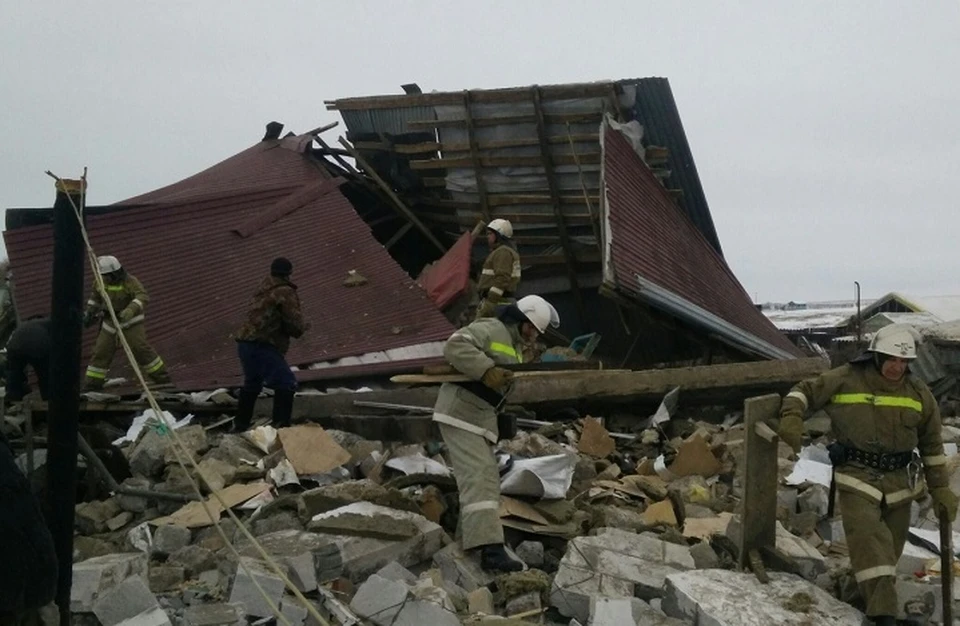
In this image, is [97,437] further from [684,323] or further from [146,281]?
[684,323]

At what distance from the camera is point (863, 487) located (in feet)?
14.3

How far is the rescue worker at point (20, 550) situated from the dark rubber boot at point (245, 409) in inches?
169

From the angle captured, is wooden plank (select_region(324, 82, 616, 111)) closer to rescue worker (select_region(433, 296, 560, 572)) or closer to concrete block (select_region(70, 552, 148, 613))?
rescue worker (select_region(433, 296, 560, 572))

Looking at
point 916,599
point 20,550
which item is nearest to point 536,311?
point 916,599

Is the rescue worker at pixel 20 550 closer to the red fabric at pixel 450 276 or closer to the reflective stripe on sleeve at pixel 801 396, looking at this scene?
the reflective stripe on sleeve at pixel 801 396

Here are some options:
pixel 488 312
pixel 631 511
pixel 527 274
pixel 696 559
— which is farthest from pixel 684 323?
pixel 696 559

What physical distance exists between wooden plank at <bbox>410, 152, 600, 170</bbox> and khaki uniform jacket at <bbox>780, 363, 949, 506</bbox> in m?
6.53

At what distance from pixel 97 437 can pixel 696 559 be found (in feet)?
12.3

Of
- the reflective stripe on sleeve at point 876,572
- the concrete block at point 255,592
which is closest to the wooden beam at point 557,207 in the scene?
the reflective stripe on sleeve at point 876,572

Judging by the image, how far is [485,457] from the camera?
4.75 meters

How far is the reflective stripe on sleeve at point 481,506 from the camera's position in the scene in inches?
182

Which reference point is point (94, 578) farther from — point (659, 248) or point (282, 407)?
point (659, 248)

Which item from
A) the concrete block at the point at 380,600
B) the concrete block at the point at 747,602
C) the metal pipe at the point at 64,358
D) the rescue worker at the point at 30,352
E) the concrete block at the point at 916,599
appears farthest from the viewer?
the rescue worker at the point at 30,352

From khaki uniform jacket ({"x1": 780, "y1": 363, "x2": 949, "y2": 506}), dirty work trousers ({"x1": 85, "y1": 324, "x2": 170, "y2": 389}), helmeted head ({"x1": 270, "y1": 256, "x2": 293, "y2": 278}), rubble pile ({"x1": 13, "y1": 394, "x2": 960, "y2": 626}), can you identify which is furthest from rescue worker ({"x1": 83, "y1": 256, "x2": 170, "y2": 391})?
khaki uniform jacket ({"x1": 780, "y1": 363, "x2": 949, "y2": 506})
